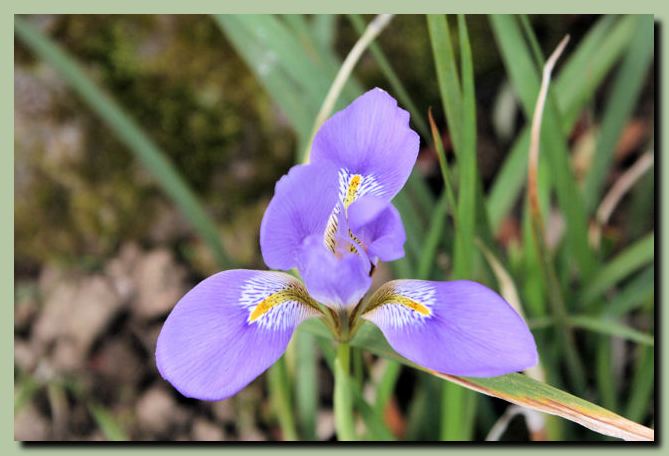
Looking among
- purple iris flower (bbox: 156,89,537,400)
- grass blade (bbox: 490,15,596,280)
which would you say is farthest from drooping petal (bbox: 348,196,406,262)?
grass blade (bbox: 490,15,596,280)

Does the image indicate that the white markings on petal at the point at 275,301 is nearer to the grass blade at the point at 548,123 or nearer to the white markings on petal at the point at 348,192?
the white markings on petal at the point at 348,192

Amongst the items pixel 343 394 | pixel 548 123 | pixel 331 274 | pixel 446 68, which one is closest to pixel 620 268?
pixel 548 123

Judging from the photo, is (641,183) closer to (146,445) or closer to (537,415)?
(537,415)

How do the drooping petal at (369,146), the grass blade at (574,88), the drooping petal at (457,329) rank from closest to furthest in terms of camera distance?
the drooping petal at (457,329) < the drooping petal at (369,146) < the grass blade at (574,88)

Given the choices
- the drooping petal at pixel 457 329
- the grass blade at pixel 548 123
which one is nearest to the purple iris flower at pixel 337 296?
the drooping petal at pixel 457 329

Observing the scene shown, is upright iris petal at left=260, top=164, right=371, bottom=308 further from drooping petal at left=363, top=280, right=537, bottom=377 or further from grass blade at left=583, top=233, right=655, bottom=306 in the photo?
grass blade at left=583, top=233, right=655, bottom=306

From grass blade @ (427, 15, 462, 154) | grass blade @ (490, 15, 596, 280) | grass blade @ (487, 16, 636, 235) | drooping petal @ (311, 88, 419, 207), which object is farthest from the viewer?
grass blade @ (487, 16, 636, 235)

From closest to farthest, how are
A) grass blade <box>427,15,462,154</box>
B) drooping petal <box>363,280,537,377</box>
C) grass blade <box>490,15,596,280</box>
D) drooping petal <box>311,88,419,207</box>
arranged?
drooping petal <box>363,280,537,377</box> → drooping petal <box>311,88,419,207</box> → grass blade <box>427,15,462,154</box> → grass blade <box>490,15,596,280</box>

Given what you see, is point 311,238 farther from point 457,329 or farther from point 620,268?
point 620,268
